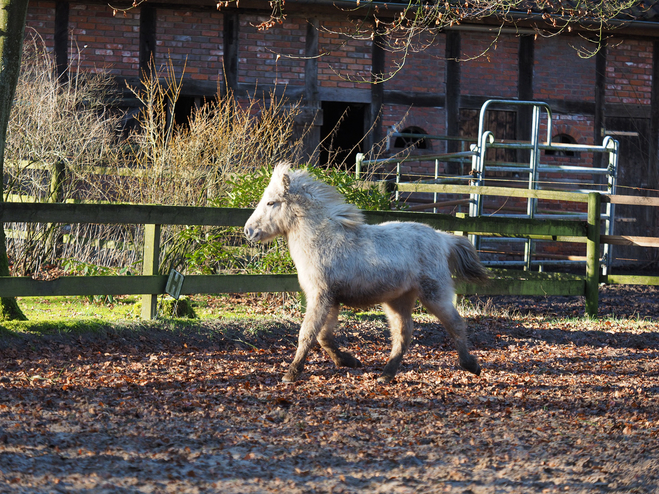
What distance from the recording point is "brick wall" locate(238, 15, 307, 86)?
566 inches

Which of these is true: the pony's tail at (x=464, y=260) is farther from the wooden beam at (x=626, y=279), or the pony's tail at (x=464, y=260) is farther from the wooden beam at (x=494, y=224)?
the wooden beam at (x=626, y=279)

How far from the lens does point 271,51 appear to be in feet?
47.0

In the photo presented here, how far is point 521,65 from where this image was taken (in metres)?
15.6

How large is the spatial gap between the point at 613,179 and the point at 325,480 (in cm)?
959

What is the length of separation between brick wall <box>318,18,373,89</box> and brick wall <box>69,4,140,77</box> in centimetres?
360

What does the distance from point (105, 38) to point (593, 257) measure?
981cm

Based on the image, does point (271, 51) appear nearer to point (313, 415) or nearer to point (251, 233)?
point (251, 233)

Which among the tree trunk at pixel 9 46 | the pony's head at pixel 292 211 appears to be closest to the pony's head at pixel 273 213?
the pony's head at pixel 292 211

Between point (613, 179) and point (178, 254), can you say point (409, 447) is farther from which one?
point (613, 179)

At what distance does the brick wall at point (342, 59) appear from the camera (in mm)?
14672

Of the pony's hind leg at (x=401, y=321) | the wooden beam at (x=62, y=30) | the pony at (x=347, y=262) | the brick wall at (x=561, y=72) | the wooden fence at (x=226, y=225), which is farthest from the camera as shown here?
the brick wall at (x=561, y=72)

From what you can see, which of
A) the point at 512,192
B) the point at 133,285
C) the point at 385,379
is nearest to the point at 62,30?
the point at 133,285

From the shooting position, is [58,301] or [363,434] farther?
[58,301]

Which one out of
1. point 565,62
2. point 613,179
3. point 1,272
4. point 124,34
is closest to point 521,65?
point 565,62
